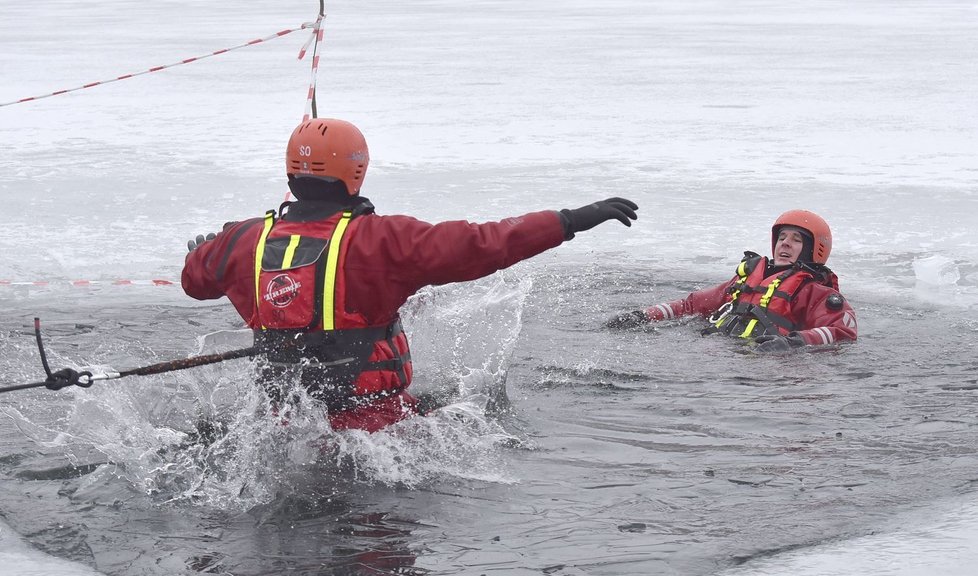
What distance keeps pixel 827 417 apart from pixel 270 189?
19.2 feet

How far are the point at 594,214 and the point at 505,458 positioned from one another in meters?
1.12

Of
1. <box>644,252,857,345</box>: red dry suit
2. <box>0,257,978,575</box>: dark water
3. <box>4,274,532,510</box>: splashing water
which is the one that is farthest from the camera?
<box>644,252,857,345</box>: red dry suit

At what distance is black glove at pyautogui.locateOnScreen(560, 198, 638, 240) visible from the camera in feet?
13.1

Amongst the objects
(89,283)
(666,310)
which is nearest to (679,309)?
(666,310)

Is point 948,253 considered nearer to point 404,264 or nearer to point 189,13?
point 404,264

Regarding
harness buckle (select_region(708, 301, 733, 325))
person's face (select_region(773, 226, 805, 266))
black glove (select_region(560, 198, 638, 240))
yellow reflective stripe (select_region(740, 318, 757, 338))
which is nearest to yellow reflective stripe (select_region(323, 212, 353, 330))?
black glove (select_region(560, 198, 638, 240))

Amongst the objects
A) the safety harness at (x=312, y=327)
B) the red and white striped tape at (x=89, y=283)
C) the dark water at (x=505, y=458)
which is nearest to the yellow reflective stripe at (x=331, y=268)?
the safety harness at (x=312, y=327)

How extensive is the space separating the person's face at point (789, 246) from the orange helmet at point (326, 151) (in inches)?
130

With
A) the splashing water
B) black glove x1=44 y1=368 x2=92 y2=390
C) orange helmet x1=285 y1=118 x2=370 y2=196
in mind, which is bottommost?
the splashing water

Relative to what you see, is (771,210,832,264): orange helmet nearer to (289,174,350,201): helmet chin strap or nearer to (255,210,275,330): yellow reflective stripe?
(289,174,350,201): helmet chin strap

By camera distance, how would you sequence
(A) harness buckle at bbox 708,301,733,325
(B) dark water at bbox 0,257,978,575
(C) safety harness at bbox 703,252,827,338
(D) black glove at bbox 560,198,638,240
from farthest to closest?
1. (A) harness buckle at bbox 708,301,733,325
2. (C) safety harness at bbox 703,252,827,338
3. (D) black glove at bbox 560,198,638,240
4. (B) dark water at bbox 0,257,978,575

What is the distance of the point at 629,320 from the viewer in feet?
22.7

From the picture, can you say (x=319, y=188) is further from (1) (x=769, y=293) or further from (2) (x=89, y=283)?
(2) (x=89, y=283)

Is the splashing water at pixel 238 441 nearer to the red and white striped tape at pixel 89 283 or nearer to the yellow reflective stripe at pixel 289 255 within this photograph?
the yellow reflective stripe at pixel 289 255
